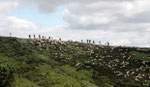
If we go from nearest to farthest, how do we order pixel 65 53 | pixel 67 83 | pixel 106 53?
pixel 67 83
pixel 65 53
pixel 106 53

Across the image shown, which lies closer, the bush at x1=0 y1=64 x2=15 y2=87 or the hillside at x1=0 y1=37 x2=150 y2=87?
the bush at x1=0 y1=64 x2=15 y2=87

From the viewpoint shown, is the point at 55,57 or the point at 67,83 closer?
the point at 67,83

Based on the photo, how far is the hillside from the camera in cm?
5429

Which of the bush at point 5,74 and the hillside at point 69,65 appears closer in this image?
the bush at point 5,74

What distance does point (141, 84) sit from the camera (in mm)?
62531

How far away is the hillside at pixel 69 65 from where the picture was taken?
178 feet

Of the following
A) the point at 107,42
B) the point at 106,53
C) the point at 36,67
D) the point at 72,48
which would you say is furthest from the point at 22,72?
the point at 107,42

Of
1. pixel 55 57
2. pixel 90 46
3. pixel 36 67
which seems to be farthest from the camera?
pixel 90 46

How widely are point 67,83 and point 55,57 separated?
19.0 m

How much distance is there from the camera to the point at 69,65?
6794 cm

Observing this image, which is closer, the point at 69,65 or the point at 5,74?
the point at 5,74

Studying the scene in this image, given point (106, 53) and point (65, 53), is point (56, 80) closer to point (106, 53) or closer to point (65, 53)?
point (65, 53)

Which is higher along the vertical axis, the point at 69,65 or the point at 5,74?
the point at 5,74

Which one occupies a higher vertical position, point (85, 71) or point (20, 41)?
point (20, 41)
